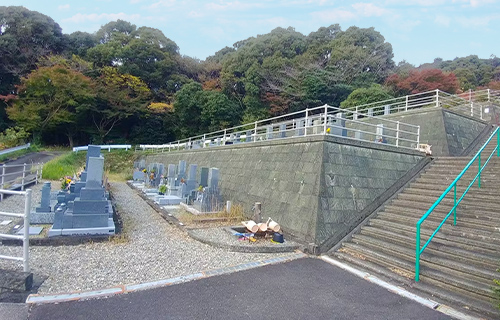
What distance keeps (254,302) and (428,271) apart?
9.95ft

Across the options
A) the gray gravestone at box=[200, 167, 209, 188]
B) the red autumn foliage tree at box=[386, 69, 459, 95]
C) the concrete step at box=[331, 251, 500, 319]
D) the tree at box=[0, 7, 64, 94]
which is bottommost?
the concrete step at box=[331, 251, 500, 319]

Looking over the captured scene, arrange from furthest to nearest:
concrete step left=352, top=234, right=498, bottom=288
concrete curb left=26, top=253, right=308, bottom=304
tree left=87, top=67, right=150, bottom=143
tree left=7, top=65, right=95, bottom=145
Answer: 1. tree left=87, top=67, right=150, bottom=143
2. tree left=7, top=65, right=95, bottom=145
3. concrete step left=352, top=234, right=498, bottom=288
4. concrete curb left=26, top=253, right=308, bottom=304

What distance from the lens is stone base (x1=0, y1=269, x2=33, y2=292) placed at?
3.70 m

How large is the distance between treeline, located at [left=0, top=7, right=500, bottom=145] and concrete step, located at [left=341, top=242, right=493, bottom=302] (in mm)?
16698

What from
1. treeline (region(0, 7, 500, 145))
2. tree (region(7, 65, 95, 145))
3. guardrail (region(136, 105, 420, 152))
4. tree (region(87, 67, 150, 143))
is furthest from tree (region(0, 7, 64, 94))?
guardrail (region(136, 105, 420, 152))

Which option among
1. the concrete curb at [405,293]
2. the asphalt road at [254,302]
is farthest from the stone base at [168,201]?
the concrete curb at [405,293]

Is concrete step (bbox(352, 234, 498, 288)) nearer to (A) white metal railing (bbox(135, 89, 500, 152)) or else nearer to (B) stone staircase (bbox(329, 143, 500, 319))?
(B) stone staircase (bbox(329, 143, 500, 319))

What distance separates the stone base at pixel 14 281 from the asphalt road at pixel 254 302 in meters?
0.46

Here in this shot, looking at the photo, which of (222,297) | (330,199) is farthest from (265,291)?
(330,199)

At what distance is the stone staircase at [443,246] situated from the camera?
4184mm

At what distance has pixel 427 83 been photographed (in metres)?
22.0

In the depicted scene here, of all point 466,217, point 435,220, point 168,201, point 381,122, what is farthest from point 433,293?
point 381,122

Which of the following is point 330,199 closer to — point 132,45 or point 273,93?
point 273,93

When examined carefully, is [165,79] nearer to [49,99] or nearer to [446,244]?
[49,99]
